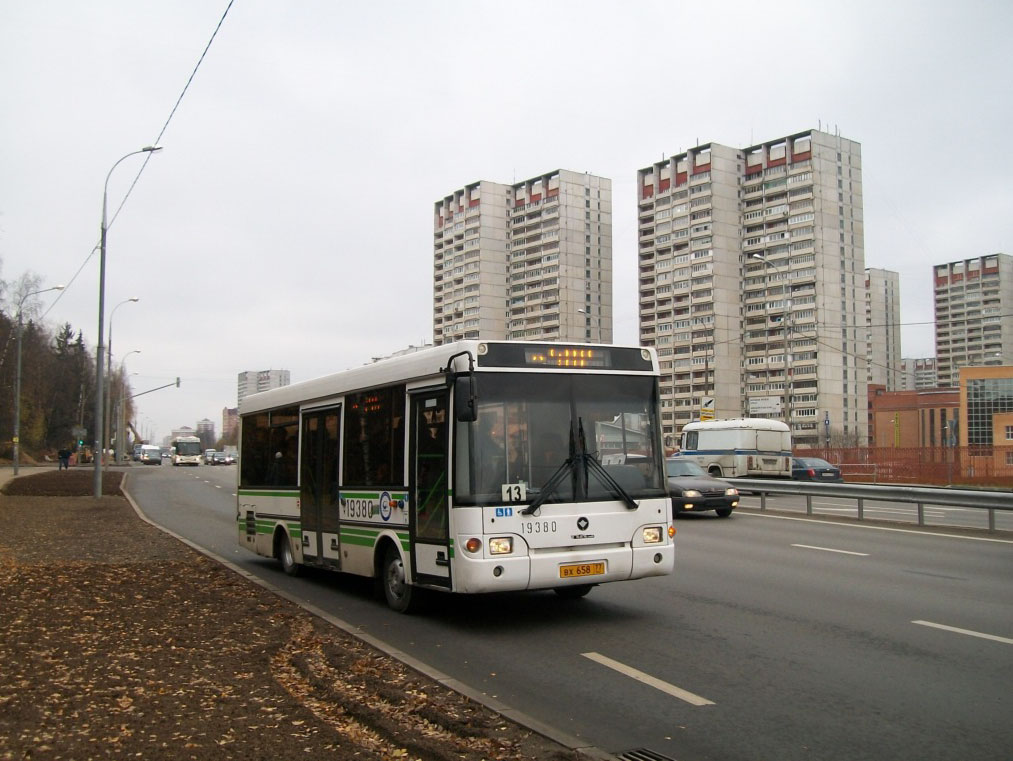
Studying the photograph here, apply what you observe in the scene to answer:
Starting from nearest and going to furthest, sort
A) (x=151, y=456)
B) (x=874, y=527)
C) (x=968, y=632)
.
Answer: (x=968, y=632), (x=874, y=527), (x=151, y=456)

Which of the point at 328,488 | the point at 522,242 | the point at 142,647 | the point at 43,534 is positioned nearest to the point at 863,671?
the point at 142,647

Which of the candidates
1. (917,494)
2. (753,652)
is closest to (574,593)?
(753,652)

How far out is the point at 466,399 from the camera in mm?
8297

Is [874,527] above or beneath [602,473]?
beneath

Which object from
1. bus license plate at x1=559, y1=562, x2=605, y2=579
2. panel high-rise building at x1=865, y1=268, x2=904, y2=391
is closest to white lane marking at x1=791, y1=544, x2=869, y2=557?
bus license plate at x1=559, y1=562, x2=605, y2=579

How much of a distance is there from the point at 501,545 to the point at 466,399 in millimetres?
1376

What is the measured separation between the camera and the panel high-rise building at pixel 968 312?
149m

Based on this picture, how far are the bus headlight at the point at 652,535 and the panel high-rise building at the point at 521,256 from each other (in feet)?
200

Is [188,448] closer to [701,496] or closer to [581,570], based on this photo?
[701,496]

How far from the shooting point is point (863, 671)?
22.8 ft

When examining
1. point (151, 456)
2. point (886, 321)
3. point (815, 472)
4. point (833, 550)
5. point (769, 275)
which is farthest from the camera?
point (886, 321)

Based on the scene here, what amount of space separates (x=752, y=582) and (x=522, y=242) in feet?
257

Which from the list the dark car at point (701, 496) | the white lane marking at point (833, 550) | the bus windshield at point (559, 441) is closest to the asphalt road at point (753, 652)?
the white lane marking at point (833, 550)

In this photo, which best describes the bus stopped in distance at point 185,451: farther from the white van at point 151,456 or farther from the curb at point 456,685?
the curb at point 456,685
